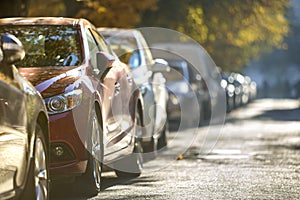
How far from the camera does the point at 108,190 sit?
12328mm

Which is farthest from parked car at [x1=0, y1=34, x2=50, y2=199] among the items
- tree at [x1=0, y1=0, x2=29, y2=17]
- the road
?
tree at [x1=0, y1=0, x2=29, y2=17]

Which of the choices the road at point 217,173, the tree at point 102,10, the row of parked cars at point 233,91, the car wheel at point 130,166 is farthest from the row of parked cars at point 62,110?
the row of parked cars at point 233,91

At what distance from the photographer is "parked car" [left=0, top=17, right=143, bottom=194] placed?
36.3ft

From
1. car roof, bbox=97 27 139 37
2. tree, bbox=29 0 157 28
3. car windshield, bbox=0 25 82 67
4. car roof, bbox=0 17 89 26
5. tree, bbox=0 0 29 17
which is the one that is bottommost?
car windshield, bbox=0 25 82 67

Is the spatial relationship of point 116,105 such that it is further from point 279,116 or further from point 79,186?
point 279,116

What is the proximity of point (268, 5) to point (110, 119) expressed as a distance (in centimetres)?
1675

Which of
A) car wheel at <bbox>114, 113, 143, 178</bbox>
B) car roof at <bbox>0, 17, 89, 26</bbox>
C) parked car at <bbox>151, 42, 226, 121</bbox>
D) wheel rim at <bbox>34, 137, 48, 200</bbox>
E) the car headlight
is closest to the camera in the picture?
wheel rim at <bbox>34, 137, 48, 200</bbox>

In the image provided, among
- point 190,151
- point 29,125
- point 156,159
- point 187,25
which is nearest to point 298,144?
point 190,151

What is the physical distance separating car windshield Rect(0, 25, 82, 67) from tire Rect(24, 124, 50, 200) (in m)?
2.94

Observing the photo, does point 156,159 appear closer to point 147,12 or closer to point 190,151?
point 190,151

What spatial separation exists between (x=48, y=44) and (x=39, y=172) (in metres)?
3.72

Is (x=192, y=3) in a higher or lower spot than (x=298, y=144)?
higher

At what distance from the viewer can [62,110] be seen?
36.3ft

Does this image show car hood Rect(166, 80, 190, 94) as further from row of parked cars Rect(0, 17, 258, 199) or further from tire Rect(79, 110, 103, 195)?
tire Rect(79, 110, 103, 195)
